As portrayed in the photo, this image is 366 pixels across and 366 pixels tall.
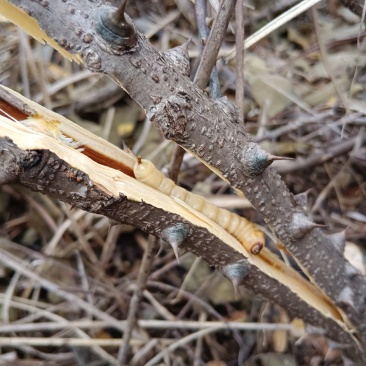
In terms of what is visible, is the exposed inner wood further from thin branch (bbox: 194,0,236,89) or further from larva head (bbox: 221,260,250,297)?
thin branch (bbox: 194,0,236,89)

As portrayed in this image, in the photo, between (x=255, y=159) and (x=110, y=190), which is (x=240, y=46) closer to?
(x=255, y=159)

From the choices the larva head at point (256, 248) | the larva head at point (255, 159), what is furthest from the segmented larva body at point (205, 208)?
the larva head at point (255, 159)

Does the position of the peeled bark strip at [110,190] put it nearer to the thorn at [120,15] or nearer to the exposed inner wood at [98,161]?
the exposed inner wood at [98,161]

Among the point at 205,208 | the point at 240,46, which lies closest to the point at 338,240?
the point at 205,208

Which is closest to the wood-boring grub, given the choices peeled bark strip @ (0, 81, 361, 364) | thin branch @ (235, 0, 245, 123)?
peeled bark strip @ (0, 81, 361, 364)

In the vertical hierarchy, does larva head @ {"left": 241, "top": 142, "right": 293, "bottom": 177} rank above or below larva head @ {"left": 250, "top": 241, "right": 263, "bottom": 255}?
above

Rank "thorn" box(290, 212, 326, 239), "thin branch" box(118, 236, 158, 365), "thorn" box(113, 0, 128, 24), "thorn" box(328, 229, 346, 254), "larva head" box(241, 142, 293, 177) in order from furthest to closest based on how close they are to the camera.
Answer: "thin branch" box(118, 236, 158, 365) → "thorn" box(328, 229, 346, 254) → "thorn" box(290, 212, 326, 239) → "larva head" box(241, 142, 293, 177) → "thorn" box(113, 0, 128, 24)
